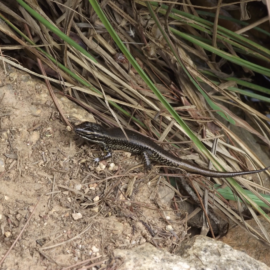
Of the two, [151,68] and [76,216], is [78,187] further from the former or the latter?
[151,68]

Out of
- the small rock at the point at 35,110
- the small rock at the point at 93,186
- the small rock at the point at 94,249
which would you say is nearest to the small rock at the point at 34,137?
the small rock at the point at 35,110

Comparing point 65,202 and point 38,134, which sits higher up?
point 38,134

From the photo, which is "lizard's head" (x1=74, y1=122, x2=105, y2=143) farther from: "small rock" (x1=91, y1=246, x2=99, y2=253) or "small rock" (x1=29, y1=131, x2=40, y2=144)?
"small rock" (x1=91, y1=246, x2=99, y2=253)

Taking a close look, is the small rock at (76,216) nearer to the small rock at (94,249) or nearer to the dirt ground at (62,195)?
the dirt ground at (62,195)

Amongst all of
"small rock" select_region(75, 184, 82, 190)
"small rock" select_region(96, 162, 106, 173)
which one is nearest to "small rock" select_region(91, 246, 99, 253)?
"small rock" select_region(75, 184, 82, 190)

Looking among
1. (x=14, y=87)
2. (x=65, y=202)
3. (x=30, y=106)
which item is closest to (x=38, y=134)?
(x=30, y=106)

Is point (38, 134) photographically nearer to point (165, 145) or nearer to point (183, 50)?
point (165, 145)
